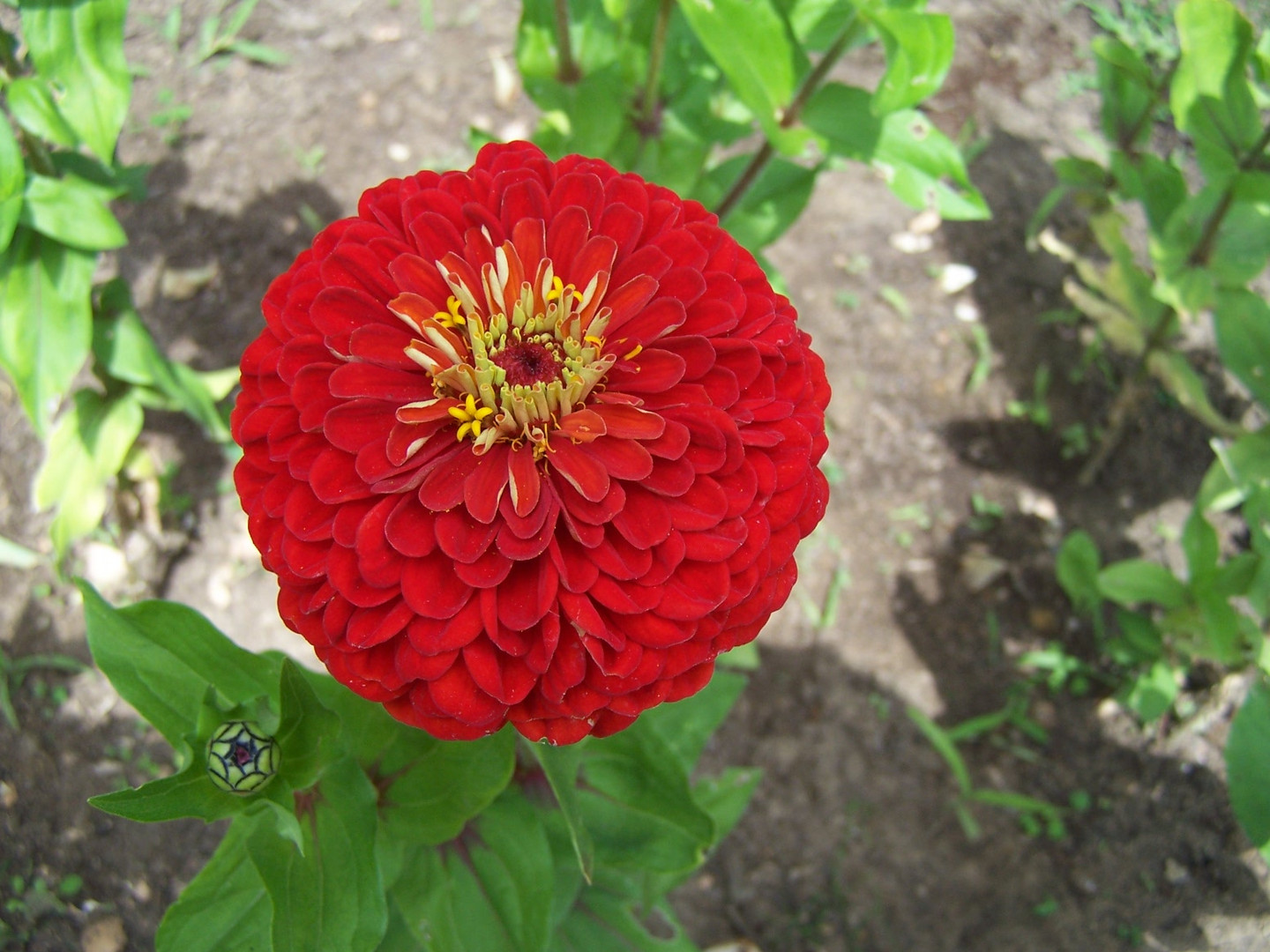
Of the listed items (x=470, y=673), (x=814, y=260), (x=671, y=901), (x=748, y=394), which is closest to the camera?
(x=470, y=673)

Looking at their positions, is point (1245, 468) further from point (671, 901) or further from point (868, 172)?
point (671, 901)

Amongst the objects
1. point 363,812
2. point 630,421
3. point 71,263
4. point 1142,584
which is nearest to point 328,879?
point 363,812

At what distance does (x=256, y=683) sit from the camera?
126 cm

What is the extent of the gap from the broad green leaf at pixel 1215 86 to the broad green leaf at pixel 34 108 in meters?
2.09

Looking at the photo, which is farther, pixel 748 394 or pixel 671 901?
pixel 671 901

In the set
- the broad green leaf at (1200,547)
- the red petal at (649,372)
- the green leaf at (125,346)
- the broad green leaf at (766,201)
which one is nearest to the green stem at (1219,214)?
the broad green leaf at (1200,547)

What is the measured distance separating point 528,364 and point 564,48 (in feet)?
3.05

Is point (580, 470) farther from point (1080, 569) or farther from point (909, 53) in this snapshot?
point (1080, 569)

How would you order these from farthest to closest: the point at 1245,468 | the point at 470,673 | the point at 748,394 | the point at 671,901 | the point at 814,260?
the point at 814,260, the point at 671,901, the point at 1245,468, the point at 748,394, the point at 470,673

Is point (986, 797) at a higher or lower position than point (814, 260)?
lower

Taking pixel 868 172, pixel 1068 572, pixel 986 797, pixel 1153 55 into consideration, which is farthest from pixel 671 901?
pixel 1153 55

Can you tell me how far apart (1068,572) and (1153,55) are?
5.82 feet

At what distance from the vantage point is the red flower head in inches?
36.8

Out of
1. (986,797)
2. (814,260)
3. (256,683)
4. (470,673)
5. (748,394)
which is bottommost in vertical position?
(986,797)
